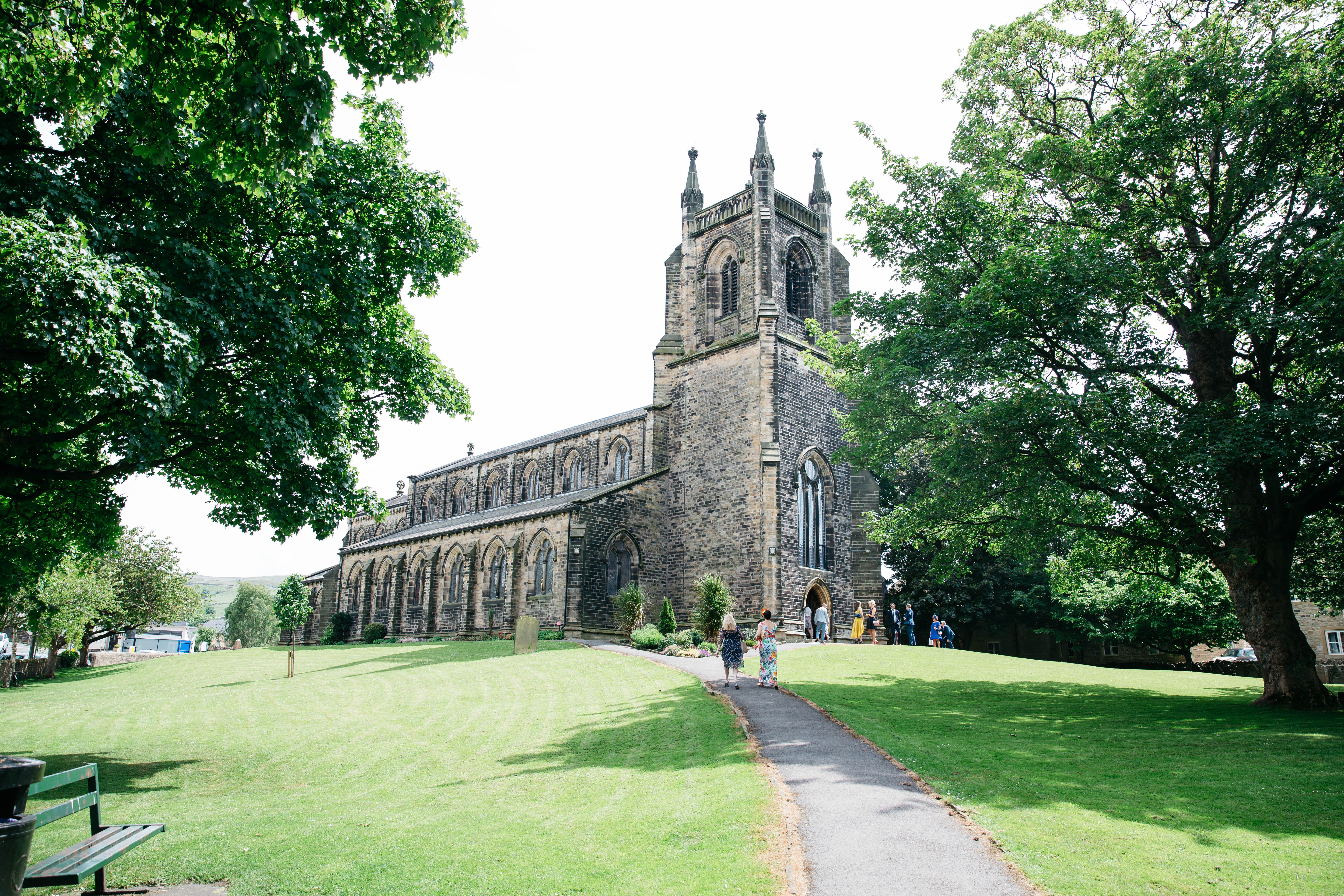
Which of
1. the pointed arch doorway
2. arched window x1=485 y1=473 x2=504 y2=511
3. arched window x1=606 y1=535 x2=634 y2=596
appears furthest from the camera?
arched window x1=485 y1=473 x2=504 y2=511

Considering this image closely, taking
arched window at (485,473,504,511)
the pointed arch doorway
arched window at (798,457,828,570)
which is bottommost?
the pointed arch doorway

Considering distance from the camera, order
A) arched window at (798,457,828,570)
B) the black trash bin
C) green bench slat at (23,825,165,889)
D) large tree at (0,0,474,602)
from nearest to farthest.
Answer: the black trash bin
green bench slat at (23,825,165,889)
large tree at (0,0,474,602)
arched window at (798,457,828,570)

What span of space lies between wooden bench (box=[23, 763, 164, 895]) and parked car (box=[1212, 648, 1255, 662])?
106 ft

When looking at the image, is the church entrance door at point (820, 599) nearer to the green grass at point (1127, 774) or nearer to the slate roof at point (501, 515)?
the slate roof at point (501, 515)

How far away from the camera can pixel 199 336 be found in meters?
10.7

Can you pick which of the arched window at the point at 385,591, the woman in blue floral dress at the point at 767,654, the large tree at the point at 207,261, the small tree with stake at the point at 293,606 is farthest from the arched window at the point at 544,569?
the small tree with stake at the point at 293,606

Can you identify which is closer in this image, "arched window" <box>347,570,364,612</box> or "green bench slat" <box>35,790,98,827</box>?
"green bench slat" <box>35,790,98,827</box>

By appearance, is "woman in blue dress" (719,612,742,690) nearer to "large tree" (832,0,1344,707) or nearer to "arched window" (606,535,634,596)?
"large tree" (832,0,1344,707)

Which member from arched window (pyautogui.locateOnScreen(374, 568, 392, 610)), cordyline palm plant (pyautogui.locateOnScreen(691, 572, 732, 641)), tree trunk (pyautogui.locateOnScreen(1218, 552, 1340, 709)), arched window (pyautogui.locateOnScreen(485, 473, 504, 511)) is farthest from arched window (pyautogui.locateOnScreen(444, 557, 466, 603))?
tree trunk (pyautogui.locateOnScreen(1218, 552, 1340, 709))

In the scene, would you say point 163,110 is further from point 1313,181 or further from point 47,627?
point 47,627

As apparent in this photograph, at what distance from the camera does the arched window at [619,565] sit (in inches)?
1332

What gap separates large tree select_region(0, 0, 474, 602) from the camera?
7223mm

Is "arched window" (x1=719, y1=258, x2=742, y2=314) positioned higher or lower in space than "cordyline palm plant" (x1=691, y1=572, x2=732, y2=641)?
higher

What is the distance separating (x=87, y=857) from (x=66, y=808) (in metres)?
0.36
